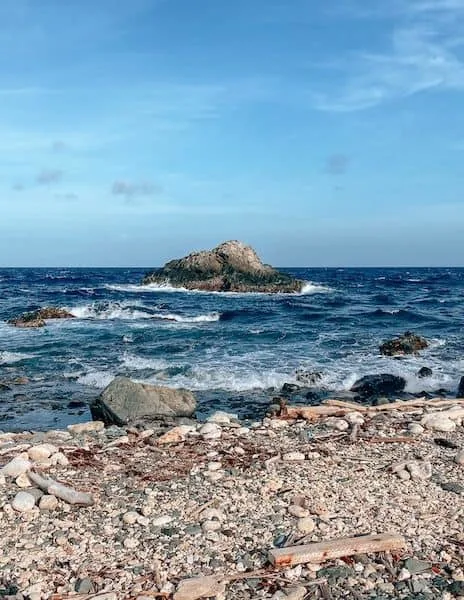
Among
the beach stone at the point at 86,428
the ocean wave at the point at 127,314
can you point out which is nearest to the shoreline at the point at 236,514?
the beach stone at the point at 86,428

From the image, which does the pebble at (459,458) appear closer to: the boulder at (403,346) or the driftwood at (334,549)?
the driftwood at (334,549)

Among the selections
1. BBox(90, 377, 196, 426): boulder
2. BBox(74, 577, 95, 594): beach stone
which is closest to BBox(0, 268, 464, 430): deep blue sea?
BBox(90, 377, 196, 426): boulder

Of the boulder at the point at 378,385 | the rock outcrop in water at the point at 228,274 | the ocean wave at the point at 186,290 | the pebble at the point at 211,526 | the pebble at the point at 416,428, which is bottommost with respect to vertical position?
the boulder at the point at 378,385

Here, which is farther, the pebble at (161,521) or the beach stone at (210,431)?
the beach stone at (210,431)

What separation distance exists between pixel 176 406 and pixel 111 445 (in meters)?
3.24

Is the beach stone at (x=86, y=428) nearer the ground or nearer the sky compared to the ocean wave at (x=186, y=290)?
nearer the ground

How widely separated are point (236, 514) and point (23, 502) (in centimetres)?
189

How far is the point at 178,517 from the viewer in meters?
5.04

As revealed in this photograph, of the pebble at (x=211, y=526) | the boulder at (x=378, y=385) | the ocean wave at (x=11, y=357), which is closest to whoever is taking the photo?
the pebble at (x=211, y=526)

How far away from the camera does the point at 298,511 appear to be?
503 cm

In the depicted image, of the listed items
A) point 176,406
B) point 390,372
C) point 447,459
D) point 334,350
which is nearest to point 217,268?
point 334,350

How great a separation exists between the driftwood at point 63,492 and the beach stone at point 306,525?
1.91 metres

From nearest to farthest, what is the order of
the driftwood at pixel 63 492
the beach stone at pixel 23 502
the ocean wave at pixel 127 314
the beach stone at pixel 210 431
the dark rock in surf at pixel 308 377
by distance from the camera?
the beach stone at pixel 23 502 < the driftwood at pixel 63 492 < the beach stone at pixel 210 431 < the dark rock in surf at pixel 308 377 < the ocean wave at pixel 127 314

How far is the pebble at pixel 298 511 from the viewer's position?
4973 mm
